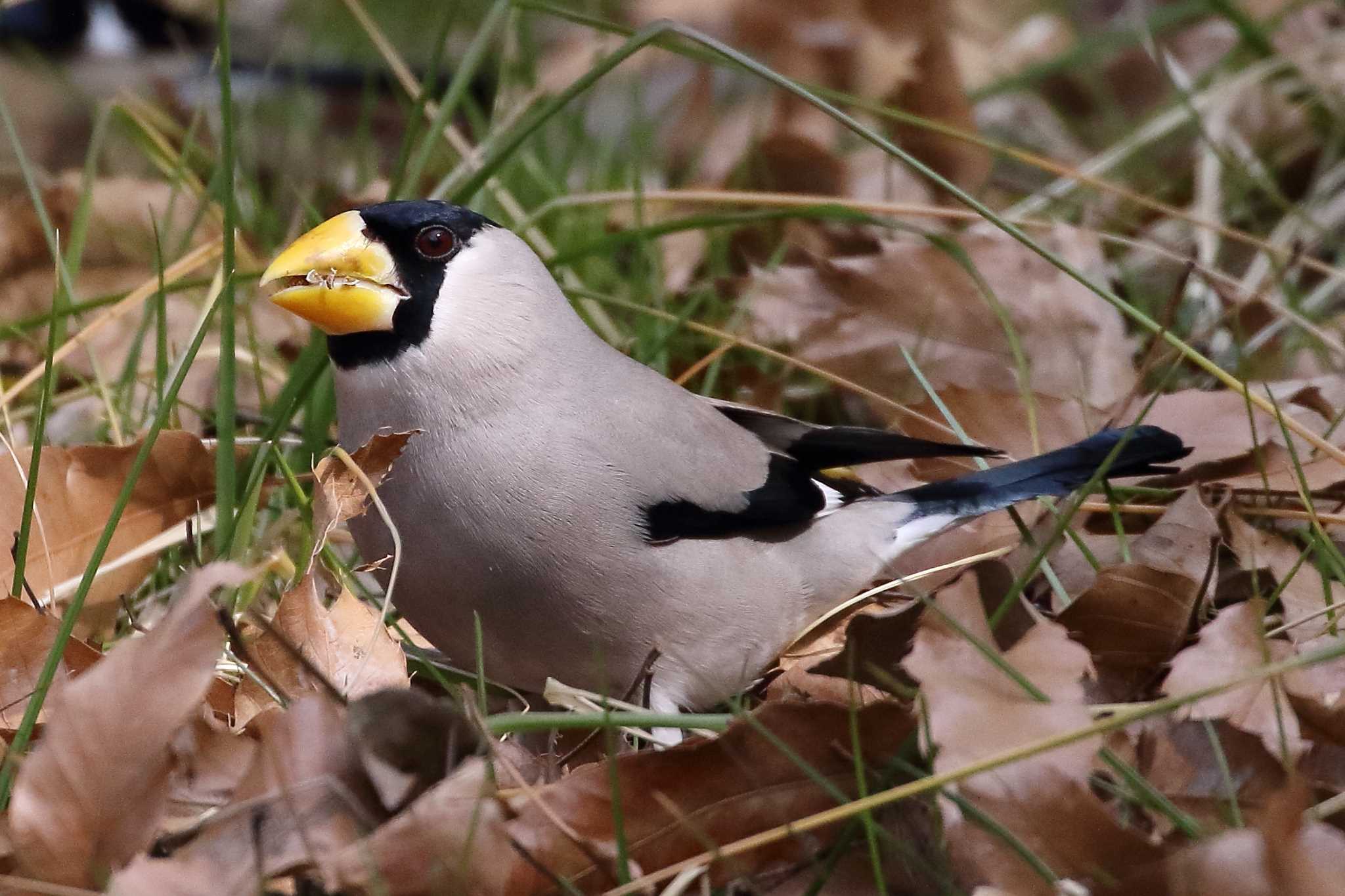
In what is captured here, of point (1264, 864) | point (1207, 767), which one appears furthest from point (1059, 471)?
point (1264, 864)

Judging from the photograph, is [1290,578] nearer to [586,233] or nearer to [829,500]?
[829,500]

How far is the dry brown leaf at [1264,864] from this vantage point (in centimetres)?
149

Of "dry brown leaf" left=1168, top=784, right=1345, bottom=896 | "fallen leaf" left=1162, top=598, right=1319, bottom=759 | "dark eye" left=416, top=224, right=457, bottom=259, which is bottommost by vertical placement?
"fallen leaf" left=1162, top=598, right=1319, bottom=759

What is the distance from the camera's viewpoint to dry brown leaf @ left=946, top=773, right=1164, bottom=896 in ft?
5.37

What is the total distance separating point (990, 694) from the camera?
1790 millimetres

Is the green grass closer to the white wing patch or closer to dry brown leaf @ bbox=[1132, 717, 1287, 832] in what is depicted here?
dry brown leaf @ bbox=[1132, 717, 1287, 832]

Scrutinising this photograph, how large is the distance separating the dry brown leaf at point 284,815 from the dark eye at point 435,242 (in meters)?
0.97

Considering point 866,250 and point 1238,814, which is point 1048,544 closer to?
point 1238,814

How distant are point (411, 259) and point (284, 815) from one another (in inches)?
42.7

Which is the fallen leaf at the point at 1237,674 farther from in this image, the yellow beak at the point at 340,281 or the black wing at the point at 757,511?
the yellow beak at the point at 340,281

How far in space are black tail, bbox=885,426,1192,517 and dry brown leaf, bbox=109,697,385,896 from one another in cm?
135

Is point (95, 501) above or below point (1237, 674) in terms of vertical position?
below

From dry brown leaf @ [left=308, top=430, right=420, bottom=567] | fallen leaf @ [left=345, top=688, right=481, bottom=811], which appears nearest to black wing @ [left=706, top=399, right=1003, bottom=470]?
dry brown leaf @ [left=308, top=430, right=420, bottom=567]

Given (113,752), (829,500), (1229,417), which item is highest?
(1229,417)
